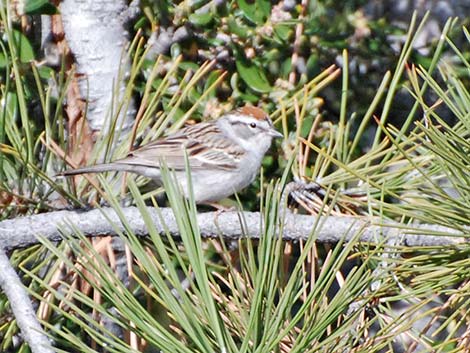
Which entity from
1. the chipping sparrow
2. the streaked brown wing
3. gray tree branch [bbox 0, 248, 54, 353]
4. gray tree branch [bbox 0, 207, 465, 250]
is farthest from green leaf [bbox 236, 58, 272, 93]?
gray tree branch [bbox 0, 248, 54, 353]

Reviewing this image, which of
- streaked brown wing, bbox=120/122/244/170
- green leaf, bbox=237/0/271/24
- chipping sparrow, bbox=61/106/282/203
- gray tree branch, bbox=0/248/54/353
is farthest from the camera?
streaked brown wing, bbox=120/122/244/170

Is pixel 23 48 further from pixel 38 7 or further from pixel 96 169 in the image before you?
pixel 96 169

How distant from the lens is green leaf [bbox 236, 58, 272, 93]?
2.51m

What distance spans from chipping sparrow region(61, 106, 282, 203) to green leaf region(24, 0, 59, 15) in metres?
0.43

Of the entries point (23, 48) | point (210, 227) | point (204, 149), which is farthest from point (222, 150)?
point (210, 227)

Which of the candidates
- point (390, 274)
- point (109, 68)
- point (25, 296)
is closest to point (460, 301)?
point (390, 274)

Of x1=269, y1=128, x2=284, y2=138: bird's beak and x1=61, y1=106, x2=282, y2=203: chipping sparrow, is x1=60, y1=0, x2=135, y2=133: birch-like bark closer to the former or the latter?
x1=61, y1=106, x2=282, y2=203: chipping sparrow

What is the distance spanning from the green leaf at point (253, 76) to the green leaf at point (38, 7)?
1.72 feet

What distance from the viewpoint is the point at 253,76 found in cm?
253

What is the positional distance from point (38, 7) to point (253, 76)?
59cm

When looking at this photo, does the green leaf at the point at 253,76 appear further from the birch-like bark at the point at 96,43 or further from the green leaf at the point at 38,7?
the green leaf at the point at 38,7

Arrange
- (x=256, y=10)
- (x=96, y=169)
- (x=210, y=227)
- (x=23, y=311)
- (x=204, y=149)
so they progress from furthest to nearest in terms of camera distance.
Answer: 1. (x=204, y=149)
2. (x=256, y=10)
3. (x=96, y=169)
4. (x=210, y=227)
5. (x=23, y=311)

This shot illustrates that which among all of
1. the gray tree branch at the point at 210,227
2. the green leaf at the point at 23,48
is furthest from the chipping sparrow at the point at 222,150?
the gray tree branch at the point at 210,227

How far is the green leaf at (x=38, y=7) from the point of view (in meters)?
2.32
